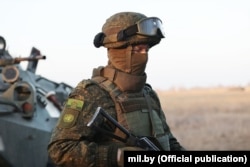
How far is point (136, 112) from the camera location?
14.7 ft

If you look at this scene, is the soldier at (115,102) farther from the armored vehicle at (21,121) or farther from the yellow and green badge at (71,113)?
the armored vehicle at (21,121)

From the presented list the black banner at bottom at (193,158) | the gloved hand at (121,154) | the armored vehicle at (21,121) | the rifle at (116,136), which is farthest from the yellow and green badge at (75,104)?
the armored vehicle at (21,121)

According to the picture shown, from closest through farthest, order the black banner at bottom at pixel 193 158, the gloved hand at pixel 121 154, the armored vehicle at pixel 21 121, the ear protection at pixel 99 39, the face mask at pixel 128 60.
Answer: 1. the gloved hand at pixel 121 154
2. the black banner at bottom at pixel 193 158
3. the face mask at pixel 128 60
4. the ear protection at pixel 99 39
5. the armored vehicle at pixel 21 121

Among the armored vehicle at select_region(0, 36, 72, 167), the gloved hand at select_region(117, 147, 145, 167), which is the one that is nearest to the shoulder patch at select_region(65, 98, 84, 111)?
the gloved hand at select_region(117, 147, 145, 167)

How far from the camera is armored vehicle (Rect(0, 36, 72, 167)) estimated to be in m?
6.50

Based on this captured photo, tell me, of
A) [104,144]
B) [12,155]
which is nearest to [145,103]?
[104,144]

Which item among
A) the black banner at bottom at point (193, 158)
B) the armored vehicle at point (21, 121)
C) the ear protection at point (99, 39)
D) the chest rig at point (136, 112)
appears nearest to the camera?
the black banner at bottom at point (193, 158)

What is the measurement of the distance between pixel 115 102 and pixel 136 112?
7.7 inches

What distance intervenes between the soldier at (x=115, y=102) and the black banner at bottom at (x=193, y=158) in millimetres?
145

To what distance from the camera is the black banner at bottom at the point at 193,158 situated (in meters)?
4.15

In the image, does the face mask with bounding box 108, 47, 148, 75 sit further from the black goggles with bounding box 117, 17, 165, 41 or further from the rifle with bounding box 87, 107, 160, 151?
the rifle with bounding box 87, 107, 160, 151

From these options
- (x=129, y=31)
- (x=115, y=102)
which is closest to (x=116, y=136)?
(x=115, y=102)

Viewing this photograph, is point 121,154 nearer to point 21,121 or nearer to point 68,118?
point 68,118

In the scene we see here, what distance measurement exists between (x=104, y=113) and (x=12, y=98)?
9.48 ft
